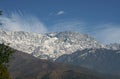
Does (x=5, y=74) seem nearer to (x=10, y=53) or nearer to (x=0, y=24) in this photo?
(x=10, y=53)

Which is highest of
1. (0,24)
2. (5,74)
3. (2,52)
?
(0,24)

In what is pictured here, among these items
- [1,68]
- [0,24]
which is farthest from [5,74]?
[0,24]

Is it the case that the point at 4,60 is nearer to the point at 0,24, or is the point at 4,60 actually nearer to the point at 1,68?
the point at 1,68

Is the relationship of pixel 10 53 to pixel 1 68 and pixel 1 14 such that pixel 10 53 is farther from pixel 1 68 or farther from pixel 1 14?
pixel 1 14

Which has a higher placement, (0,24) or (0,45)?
(0,24)

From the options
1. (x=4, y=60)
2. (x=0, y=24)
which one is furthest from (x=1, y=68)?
(x=0, y=24)

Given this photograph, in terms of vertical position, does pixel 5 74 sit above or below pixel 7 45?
below

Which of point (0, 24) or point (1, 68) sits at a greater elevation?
point (0, 24)
